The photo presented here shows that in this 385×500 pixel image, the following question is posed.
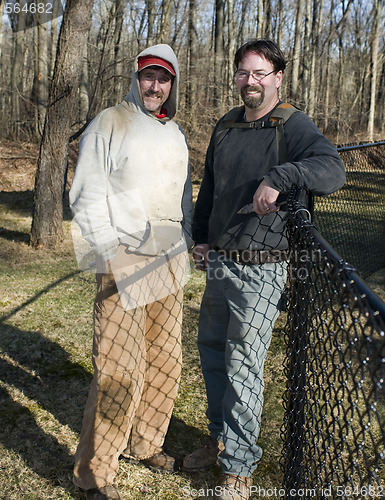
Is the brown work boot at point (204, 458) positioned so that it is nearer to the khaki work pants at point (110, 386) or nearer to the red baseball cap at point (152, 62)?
the khaki work pants at point (110, 386)

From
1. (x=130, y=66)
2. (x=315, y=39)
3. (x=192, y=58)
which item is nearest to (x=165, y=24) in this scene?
(x=130, y=66)

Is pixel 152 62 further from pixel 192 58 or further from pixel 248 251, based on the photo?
pixel 192 58

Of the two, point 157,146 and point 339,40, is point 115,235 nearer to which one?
point 157,146

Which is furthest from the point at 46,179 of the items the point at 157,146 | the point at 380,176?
the point at 157,146

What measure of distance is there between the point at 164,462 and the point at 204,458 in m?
0.22

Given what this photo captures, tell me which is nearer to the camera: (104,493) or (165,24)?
(104,493)

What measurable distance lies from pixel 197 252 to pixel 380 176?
4.13m

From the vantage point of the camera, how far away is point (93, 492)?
239 cm

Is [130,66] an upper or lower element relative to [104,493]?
upper

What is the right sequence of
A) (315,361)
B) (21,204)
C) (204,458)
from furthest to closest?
(21,204) < (204,458) < (315,361)

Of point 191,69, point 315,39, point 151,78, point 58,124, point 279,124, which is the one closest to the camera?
point 279,124

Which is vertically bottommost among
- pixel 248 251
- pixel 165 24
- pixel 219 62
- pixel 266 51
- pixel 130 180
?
pixel 248 251

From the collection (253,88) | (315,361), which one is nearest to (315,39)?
(253,88)

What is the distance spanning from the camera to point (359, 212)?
5.71 metres
